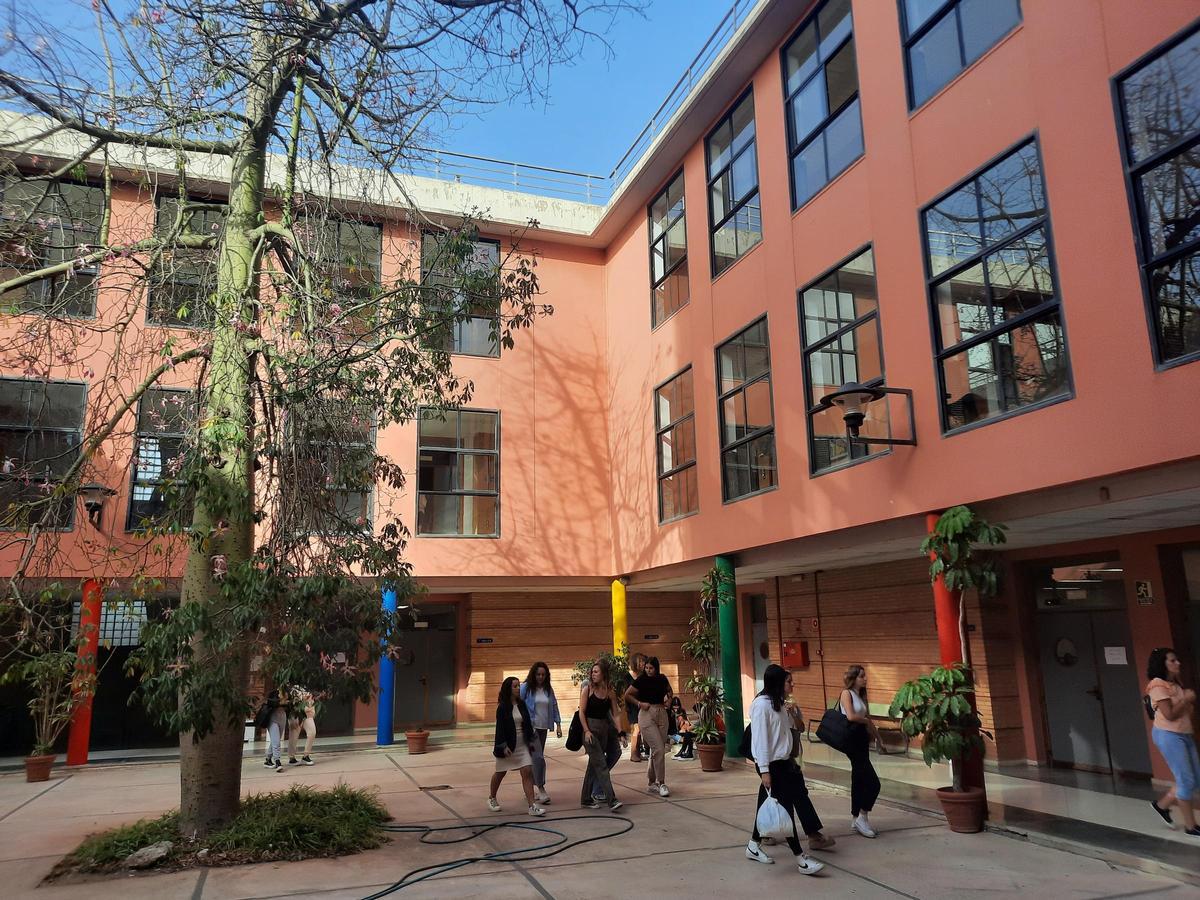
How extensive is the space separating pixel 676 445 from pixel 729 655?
11.7ft

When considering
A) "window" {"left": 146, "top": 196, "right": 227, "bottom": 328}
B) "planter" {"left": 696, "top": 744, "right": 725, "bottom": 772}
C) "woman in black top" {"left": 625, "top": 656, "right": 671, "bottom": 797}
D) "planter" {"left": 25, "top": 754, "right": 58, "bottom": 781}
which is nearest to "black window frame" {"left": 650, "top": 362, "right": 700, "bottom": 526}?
"planter" {"left": 696, "top": 744, "right": 725, "bottom": 772}

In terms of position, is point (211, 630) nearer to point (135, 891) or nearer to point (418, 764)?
point (135, 891)

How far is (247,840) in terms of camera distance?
24.0 feet

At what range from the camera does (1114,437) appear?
6637mm

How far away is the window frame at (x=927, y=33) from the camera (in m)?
8.42

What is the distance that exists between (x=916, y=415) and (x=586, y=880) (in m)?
5.22

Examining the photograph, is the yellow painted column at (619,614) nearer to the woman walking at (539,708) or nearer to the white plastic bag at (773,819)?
the woman walking at (539,708)

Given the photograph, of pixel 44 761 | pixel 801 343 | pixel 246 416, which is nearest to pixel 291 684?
pixel 246 416

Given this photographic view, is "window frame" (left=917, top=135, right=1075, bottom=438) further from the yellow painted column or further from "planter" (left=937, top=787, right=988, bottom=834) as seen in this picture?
the yellow painted column

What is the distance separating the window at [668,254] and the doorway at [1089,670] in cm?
686

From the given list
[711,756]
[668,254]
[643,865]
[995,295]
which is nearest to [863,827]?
[643,865]

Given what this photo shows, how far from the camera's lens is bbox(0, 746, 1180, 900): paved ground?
607cm

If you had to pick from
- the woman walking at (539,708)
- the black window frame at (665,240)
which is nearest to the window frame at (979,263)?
the woman walking at (539,708)

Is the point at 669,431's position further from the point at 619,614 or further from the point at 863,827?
the point at 863,827
